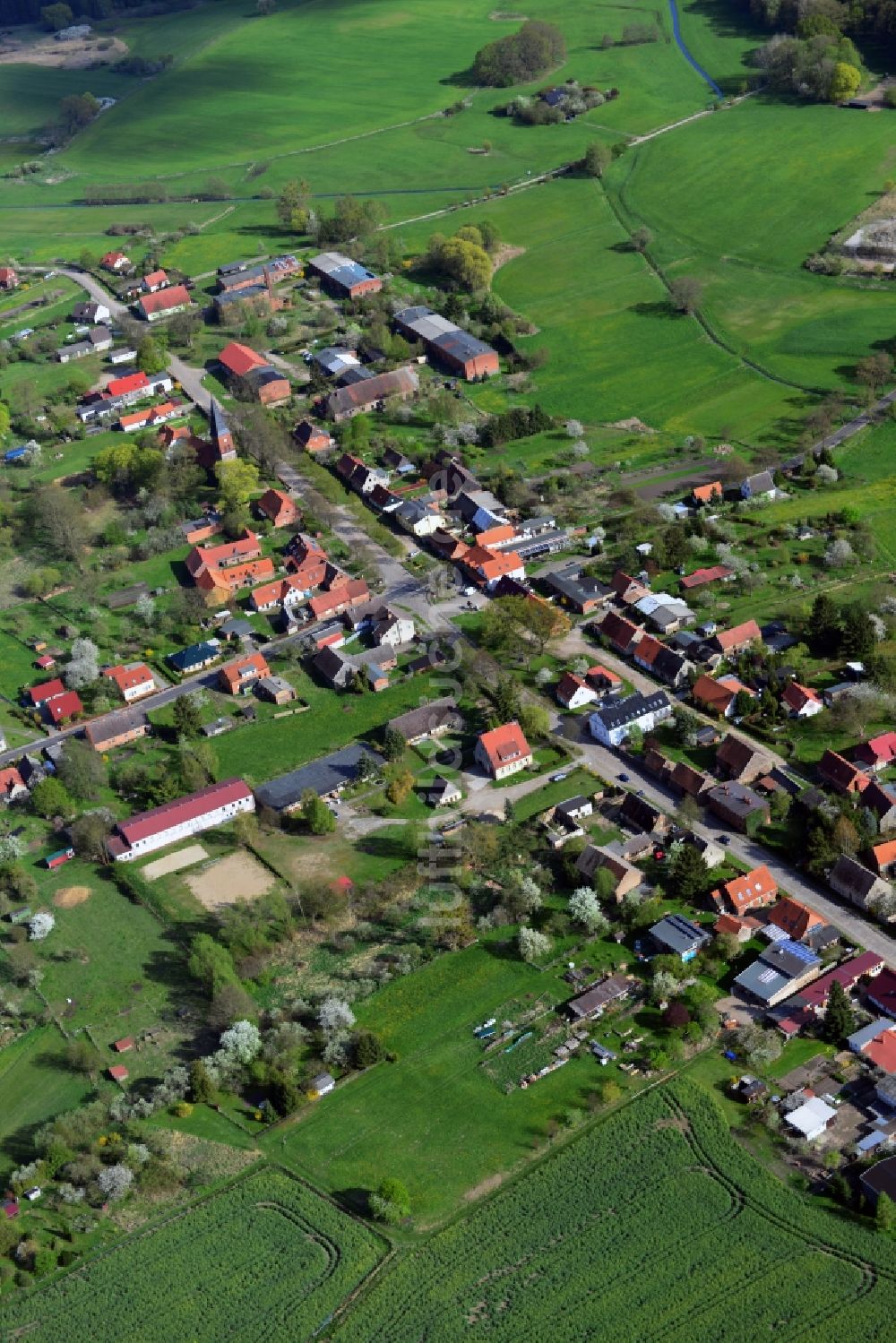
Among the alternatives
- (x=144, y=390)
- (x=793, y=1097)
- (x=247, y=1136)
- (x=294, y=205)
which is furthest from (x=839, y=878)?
(x=294, y=205)

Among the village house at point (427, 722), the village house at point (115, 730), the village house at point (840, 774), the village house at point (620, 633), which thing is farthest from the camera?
the village house at point (620, 633)

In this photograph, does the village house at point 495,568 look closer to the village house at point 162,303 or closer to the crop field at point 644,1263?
the crop field at point 644,1263

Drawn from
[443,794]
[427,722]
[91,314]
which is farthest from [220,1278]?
[91,314]

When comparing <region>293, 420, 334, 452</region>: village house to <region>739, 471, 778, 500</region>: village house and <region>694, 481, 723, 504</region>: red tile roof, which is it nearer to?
<region>694, 481, 723, 504</region>: red tile roof

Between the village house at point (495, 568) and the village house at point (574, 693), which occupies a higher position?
the village house at point (495, 568)

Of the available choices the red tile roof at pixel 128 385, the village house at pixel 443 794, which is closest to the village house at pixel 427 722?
the village house at pixel 443 794

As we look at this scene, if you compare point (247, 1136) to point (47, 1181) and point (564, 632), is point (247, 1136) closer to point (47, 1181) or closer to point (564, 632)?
point (47, 1181)

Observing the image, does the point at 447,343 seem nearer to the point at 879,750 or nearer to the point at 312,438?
the point at 312,438

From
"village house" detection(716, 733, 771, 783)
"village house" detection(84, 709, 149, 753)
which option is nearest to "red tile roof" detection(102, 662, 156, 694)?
"village house" detection(84, 709, 149, 753)
